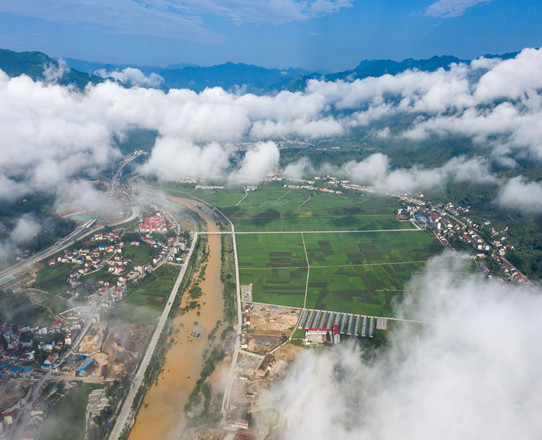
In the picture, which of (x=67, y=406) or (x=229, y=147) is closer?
(x=67, y=406)

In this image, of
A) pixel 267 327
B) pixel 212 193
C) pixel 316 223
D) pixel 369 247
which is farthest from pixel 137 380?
pixel 212 193

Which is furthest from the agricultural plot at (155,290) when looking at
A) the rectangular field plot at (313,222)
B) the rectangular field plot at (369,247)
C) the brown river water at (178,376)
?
the rectangular field plot at (369,247)

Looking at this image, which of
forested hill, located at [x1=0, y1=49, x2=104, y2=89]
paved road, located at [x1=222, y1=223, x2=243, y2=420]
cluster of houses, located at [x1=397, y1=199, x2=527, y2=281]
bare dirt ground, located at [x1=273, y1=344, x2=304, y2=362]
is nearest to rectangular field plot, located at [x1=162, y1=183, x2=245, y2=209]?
paved road, located at [x1=222, y1=223, x2=243, y2=420]

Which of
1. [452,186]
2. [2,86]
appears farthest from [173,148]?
[452,186]

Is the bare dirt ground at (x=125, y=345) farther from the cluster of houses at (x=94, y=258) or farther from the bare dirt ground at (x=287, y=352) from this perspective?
the cluster of houses at (x=94, y=258)

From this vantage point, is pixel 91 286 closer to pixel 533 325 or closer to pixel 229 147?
pixel 533 325

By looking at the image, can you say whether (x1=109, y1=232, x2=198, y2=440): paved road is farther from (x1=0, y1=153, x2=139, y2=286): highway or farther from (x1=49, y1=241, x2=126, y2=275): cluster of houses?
(x1=0, y1=153, x2=139, y2=286): highway
